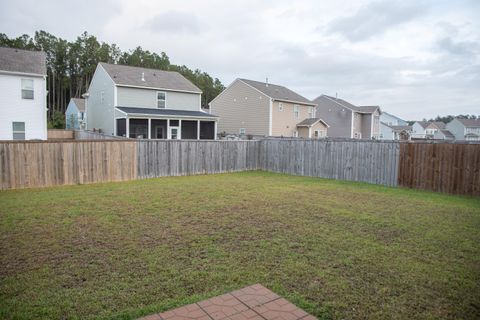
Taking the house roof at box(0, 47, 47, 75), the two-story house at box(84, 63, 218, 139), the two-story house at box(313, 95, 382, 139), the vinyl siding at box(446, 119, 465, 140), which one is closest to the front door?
the two-story house at box(84, 63, 218, 139)

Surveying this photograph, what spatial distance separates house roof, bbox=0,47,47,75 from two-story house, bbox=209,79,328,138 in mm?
16456

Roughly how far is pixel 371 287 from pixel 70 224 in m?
5.49

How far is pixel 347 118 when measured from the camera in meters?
37.8

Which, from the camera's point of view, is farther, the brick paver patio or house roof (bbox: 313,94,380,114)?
house roof (bbox: 313,94,380,114)

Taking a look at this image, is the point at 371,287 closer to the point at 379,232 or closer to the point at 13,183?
the point at 379,232

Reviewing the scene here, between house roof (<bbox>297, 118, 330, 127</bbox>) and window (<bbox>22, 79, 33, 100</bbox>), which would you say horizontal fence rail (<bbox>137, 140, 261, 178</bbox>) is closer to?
window (<bbox>22, 79, 33, 100</bbox>)

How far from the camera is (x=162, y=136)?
26781 millimetres

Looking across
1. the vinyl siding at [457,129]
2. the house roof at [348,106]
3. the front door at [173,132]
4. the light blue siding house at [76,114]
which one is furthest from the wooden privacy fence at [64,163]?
the vinyl siding at [457,129]

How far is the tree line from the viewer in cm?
5525

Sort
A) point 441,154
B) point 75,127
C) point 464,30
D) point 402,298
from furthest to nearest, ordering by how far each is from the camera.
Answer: point 75,127 → point 464,30 → point 441,154 → point 402,298

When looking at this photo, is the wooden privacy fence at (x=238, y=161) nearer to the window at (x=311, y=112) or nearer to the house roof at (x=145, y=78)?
the house roof at (x=145, y=78)

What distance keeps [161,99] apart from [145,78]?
215 centimetres

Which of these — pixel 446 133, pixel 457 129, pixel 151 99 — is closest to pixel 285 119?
pixel 151 99

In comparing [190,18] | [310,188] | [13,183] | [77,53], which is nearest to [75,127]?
[77,53]
